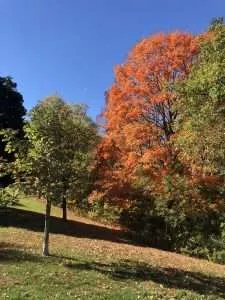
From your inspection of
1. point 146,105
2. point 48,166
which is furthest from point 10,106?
point 48,166

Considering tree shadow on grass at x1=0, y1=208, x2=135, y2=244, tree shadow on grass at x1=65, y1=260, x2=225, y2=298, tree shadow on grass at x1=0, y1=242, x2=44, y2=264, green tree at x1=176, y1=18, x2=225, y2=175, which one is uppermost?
green tree at x1=176, y1=18, x2=225, y2=175

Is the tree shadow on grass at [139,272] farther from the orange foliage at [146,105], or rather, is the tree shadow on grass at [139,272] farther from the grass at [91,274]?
the orange foliage at [146,105]

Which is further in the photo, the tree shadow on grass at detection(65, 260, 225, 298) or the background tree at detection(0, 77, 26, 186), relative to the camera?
the background tree at detection(0, 77, 26, 186)

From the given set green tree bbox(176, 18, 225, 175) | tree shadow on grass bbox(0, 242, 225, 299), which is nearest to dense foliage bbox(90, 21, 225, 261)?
green tree bbox(176, 18, 225, 175)

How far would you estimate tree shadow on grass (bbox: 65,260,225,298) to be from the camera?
47.5 feet

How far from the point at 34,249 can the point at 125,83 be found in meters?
14.8

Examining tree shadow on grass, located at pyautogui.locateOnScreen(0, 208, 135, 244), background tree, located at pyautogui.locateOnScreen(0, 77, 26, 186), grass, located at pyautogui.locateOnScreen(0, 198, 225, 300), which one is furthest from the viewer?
background tree, located at pyautogui.locateOnScreen(0, 77, 26, 186)

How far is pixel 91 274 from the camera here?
553 inches

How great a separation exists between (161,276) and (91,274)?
3.06m

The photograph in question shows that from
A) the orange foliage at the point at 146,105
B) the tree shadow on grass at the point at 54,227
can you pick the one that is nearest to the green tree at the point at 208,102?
the orange foliage at the point at 146,105

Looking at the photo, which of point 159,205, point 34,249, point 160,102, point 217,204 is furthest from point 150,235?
point 34,249

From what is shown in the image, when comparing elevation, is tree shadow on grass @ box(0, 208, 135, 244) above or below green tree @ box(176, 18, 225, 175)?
below

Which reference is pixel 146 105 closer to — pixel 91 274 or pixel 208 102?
pixel 208 102

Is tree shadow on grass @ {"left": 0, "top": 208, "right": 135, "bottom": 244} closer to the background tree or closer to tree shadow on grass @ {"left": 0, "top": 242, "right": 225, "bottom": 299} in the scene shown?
the background tree
